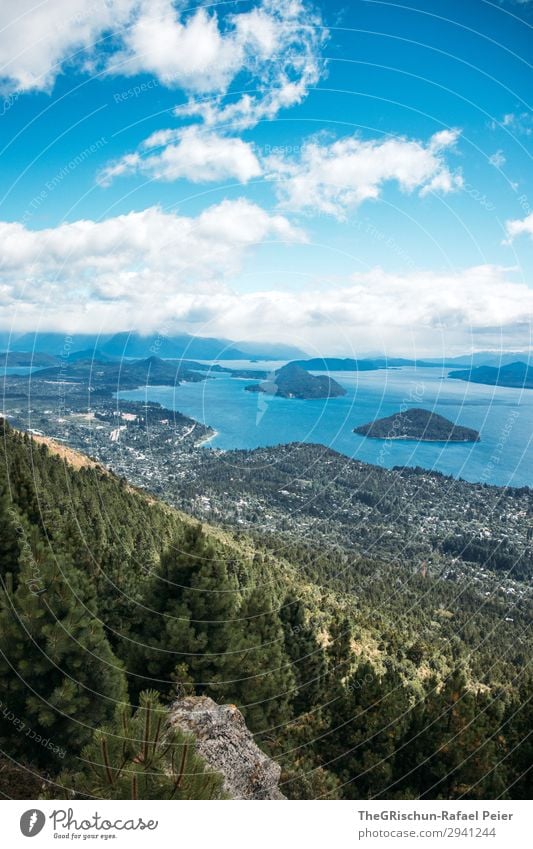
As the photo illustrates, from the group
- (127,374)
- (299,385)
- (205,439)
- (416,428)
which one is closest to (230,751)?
(205,439)

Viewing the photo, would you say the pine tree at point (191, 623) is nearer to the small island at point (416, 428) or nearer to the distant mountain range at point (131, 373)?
the distant mountain range at point (131, 373)

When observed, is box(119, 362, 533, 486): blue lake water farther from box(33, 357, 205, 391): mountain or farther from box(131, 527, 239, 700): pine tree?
box(131, 527, 239, 700): pine tree

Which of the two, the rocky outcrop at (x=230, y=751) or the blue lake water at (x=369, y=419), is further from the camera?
the blue lake water at (x=369, y=419)

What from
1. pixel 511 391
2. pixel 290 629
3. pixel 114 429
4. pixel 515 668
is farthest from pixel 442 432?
pixel 290 629

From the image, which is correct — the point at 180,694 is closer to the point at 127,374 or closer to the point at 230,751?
the point at 230,751

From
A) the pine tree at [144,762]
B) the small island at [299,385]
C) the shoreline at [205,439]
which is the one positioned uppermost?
the small island at [299,385]

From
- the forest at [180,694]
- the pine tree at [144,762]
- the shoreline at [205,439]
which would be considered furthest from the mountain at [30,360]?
the shoreline at [205,439]

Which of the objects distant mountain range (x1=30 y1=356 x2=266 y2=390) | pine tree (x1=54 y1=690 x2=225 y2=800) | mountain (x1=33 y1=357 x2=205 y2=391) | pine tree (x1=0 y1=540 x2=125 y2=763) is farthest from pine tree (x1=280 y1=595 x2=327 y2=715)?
distant mountain range (x1=30 y1=356 x2=266 y2=390)
